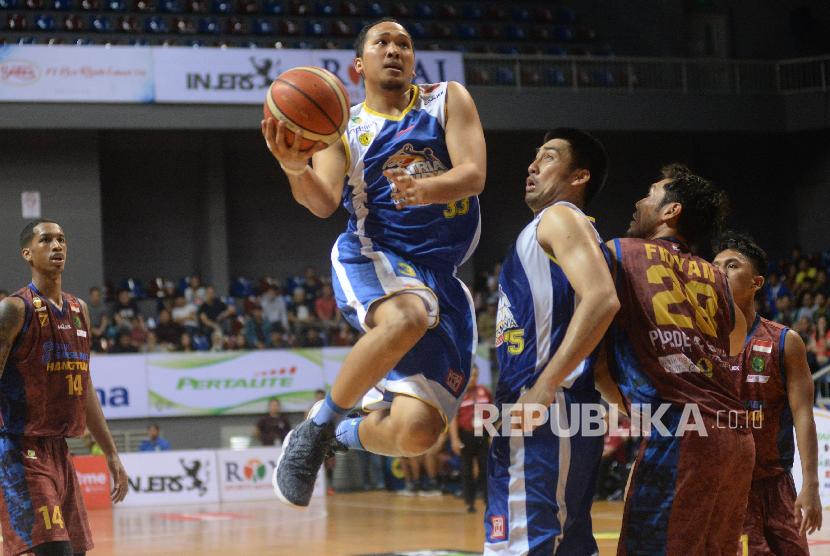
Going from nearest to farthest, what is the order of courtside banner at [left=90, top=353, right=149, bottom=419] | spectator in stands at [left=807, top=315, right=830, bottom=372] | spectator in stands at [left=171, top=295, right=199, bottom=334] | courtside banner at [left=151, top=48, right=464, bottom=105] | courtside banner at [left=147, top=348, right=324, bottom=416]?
spectator in stands at [left=807, top=315, right=830, bottom=372], courtside banner at [left=90, top=353, right=149, bottom=419], courtside banner at [left=147, top=348, right=324, bottom=416], spectator in stands at [left=171, top=295, right=199, bottom=334], courtside banner at [left=151, top=48, right=464, bottom=105]

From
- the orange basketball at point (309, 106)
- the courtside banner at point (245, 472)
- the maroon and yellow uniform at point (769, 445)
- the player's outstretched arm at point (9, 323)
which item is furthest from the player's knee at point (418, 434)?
the courtside banner at point (245, 472)

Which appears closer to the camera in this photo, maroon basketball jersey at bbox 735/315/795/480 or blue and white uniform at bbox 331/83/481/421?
blue and white uniform at bbox 331/83/481/421

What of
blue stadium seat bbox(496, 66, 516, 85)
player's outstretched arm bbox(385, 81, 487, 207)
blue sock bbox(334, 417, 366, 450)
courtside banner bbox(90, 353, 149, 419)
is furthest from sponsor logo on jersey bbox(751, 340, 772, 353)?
blue stadium seat bbox(496, 66, 516, 85)

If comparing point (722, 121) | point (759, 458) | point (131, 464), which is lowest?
point (131, 464)

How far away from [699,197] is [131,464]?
43.1ft

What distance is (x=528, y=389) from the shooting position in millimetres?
4320

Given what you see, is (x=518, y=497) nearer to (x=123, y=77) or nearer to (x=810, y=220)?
(x=123, y=77)

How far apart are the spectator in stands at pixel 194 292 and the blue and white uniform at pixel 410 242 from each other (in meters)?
15.0

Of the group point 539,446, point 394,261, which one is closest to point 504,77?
point 394,261

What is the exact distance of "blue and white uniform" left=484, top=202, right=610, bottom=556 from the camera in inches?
167

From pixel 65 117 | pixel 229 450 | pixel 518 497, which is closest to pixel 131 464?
pixel 229 450

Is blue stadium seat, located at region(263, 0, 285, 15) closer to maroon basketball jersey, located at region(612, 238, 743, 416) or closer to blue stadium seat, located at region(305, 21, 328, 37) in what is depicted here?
blue stadium seat, located at region(305, 21, 328, 37)

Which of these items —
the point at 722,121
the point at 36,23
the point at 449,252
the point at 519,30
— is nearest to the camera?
the point at 449,252

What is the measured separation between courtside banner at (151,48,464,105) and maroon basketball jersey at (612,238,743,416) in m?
15.1
